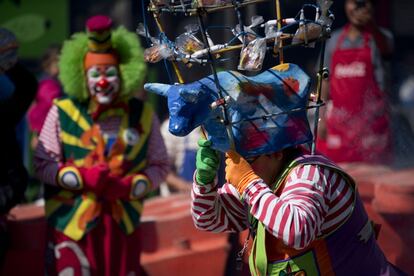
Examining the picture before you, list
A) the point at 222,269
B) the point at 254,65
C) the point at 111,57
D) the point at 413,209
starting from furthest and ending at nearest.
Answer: the point at 222,269 → the point at 111,57 → the point at 413,209 → the point at 254,65

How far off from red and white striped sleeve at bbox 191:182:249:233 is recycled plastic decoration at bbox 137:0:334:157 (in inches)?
10.9

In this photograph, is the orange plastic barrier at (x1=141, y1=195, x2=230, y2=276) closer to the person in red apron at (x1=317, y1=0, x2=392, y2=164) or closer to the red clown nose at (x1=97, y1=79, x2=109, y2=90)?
the red clown nose at (x1=97, y1=79, x2=109, y2=90)

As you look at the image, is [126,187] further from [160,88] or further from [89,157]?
[160,88]

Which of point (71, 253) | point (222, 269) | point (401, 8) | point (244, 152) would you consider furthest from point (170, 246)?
point (401, 8)

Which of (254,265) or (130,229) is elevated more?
(254,265)

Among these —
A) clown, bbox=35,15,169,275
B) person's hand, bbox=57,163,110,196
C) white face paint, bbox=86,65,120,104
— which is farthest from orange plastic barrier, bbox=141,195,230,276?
white face paint, bbox=86,65,120,104

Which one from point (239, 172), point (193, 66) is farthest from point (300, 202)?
point (193, 66)

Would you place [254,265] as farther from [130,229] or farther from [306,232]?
[130,229]

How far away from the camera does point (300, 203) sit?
2852mm

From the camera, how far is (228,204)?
336 cm

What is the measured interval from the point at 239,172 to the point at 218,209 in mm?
405

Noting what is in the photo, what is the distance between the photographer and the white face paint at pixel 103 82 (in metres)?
4.95

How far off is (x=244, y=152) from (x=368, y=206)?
6.42ft

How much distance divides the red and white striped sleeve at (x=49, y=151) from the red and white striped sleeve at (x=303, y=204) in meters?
2.20
